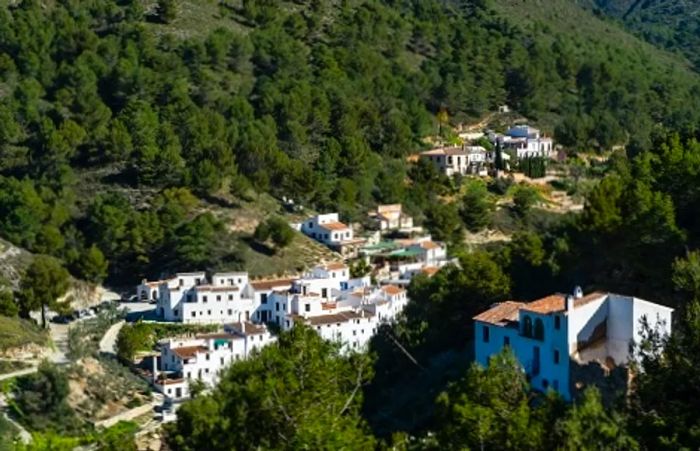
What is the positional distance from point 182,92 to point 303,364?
3280cm

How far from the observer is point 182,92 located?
44812 millimetres

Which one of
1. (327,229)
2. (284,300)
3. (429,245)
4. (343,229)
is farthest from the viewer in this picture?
(343,229)

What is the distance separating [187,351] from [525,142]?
2407 centimetres

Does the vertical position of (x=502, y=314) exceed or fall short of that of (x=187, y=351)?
it exceeds it

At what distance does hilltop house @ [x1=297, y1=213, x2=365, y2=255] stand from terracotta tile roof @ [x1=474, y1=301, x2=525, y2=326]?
17.2 metres

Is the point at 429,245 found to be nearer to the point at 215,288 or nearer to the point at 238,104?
the point at 215,288

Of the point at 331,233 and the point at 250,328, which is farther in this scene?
the point at 331,233

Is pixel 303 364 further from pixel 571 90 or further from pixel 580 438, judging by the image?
pixel 571 90

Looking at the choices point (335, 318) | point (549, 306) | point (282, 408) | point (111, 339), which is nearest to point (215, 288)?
point (111, 339)

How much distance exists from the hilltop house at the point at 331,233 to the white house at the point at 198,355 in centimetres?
919

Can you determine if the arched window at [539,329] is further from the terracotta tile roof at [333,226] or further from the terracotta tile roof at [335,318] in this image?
the terracotta tile roof at [333,226]

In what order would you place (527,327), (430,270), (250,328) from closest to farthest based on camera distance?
(527,327), (250,328), (430,270)

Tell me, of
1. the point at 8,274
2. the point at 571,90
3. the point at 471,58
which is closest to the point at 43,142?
the point at 8,274

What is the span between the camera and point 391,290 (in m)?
32.0
